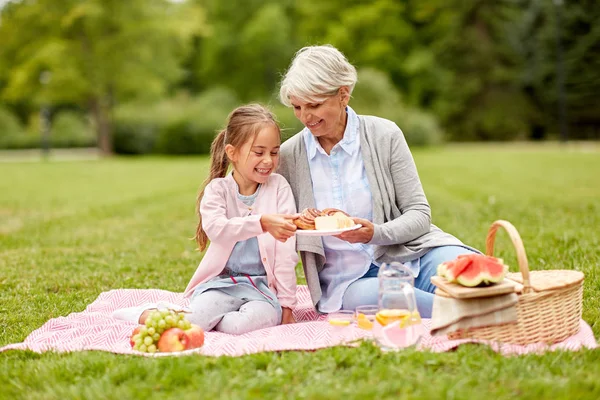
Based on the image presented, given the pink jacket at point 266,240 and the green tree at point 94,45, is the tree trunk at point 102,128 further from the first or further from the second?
the pink jacket at point 266,240

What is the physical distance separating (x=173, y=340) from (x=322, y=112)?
1606 mm

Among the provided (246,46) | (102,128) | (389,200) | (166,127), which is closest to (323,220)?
(389,200)

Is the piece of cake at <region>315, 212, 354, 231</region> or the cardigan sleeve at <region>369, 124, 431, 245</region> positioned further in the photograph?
the cardigan sleeve at <region>369, 124, 431, 245</region>

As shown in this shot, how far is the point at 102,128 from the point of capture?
3634 centimetres

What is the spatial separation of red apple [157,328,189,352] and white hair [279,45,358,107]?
1.54 metres

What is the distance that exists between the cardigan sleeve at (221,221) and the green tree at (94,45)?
103 feet

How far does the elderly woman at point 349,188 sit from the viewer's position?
13.8 feet

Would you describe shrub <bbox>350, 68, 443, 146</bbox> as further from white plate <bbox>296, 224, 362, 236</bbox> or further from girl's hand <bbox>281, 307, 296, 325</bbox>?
white plate <bbox>296, 224, 362, 236</bbox>

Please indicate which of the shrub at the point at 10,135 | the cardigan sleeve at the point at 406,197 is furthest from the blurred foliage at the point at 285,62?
the cardigan sleeve at the point at 406,197

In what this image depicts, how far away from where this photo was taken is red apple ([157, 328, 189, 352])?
142 inches

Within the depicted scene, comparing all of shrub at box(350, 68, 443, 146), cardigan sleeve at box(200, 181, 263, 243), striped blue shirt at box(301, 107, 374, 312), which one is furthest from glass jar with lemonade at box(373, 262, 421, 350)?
shrub at box(350, 68, 443, 146)

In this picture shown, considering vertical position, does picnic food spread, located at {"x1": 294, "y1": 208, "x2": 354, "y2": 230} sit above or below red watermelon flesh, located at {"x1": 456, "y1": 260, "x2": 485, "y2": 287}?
above

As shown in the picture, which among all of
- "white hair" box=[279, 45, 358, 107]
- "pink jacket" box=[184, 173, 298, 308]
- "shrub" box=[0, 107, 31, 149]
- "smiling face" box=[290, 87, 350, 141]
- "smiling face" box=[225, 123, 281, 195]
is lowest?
"shrub" box=[0, 107, 31, 149]

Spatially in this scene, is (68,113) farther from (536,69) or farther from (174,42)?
(536,69)
